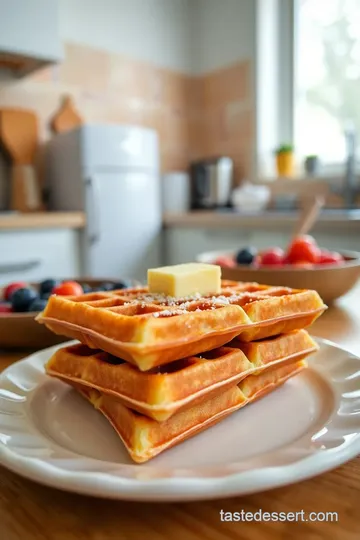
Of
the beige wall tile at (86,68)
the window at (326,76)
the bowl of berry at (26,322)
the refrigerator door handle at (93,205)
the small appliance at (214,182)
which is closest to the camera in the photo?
the bowl of berry at (26,322)

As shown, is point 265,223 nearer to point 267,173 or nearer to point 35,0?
point 267,173

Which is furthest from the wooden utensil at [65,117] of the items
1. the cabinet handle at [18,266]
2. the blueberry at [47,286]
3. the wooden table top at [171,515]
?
the wooden table top at [171,515]

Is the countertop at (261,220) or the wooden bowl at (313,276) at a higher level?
the countertop at (261,220)

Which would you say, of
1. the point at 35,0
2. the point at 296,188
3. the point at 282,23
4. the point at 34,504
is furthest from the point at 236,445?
the point at 282,23

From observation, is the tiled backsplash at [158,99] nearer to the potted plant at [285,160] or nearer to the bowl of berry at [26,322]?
the potted plant at [285,160]

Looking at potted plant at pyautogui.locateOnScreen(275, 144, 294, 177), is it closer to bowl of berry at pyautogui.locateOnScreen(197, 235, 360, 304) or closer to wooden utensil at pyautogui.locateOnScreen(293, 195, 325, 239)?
wooden utensil at pyautogui.locateOnScreen(293, 195, 325, 239)
